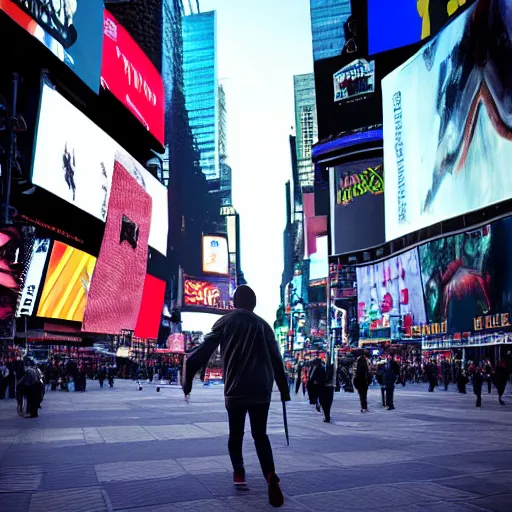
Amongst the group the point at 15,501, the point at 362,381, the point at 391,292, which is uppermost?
the point at 391,292

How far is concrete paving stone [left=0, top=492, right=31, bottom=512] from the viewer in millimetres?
4771

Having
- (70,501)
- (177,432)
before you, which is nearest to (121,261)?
(177,432)

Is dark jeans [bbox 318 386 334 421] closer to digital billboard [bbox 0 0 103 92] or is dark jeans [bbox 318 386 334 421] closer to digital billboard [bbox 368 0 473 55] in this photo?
digital billboard [bbox 0 0 103 92]

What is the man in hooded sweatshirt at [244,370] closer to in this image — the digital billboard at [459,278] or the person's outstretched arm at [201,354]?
the person's outstretched arm at [201,354]

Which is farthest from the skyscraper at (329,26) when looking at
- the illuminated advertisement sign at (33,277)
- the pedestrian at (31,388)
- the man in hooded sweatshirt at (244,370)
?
the man in hooded sweatshirt at (244,370)

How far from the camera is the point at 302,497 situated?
16.5ft

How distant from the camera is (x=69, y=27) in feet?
147

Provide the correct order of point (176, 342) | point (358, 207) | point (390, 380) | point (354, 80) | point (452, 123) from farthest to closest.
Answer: point (176, 342) → point (358, 207) → point (354, 80) → point (452, 123) → point (390, 380)

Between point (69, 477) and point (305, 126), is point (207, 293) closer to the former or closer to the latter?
point (305, 126)

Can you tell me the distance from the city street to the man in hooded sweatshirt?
444 mm

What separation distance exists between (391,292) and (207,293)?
51.5 metres

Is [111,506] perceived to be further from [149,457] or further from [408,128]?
[408,128]

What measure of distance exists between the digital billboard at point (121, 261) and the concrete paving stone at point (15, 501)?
47755 millimetres

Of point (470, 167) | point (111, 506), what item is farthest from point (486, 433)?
point (470, 167)
